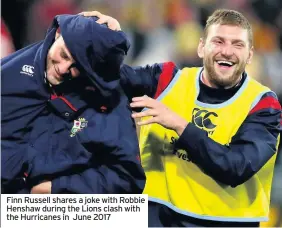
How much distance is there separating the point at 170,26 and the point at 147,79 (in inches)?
17.3

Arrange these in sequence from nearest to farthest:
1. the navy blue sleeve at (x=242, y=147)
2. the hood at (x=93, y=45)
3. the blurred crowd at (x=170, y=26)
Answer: the hood at (x=93, y=45)
the navy blue sleeve at (x=242, y=147)
the blurred crowd at (x=170, y=26)

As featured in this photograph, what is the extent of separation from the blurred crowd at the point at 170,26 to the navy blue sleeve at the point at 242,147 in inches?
11.0

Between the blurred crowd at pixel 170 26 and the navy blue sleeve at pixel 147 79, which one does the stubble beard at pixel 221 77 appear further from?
the blurred crowd at pixel 170 26

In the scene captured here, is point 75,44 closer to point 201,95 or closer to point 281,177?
point 201,95

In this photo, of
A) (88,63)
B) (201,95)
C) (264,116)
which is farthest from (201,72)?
(88,63)

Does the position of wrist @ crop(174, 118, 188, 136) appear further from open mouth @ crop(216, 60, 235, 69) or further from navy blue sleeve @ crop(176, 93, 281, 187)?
open mouth @ crop(216, 60, 235, 69)

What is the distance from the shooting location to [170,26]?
1.61m

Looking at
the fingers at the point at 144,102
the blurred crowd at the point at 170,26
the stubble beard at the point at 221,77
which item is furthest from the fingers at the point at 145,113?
the blurred crowd at the point at 170,26

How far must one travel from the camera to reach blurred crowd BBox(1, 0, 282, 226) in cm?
146

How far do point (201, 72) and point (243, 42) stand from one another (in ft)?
0.36

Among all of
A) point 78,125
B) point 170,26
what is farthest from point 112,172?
point 170,26

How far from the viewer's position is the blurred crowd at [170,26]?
4.78ft

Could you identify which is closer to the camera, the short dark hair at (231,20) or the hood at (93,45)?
the hood at (93,45)

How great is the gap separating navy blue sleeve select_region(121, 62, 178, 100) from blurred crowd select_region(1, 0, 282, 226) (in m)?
0.22
